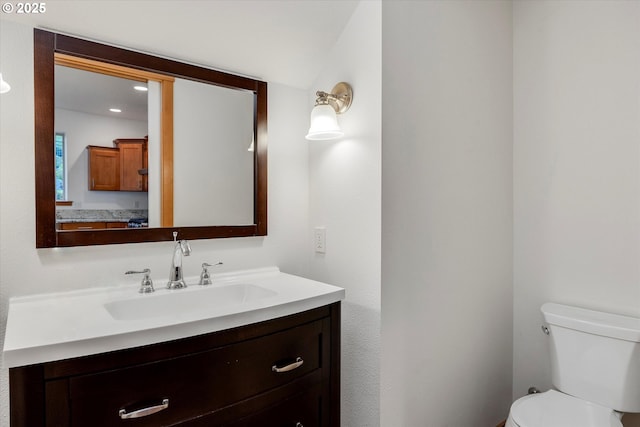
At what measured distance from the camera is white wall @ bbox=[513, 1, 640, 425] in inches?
63.6

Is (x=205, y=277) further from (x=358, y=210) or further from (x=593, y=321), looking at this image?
(x=593, y=321)

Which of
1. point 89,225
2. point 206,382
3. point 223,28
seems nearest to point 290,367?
point 206,382

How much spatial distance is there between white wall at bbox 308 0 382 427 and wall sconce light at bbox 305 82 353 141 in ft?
0.12

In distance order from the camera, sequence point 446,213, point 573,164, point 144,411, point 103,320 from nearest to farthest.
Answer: point 144,411 → point 103,320 → point 446,213 → point 573,164

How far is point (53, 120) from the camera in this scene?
3.94ft

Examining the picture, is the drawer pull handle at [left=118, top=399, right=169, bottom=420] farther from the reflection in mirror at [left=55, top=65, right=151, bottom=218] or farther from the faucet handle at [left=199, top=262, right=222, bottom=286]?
the reflection in mirror at [left=55, top=65, right=151, bottom=218]

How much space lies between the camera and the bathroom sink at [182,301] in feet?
3.97

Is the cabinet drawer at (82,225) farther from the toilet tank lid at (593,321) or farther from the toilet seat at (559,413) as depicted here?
the toilet tank lid at (593,321)

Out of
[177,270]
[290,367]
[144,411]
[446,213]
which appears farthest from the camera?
[446,213]

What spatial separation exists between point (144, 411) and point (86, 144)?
3.00 ft

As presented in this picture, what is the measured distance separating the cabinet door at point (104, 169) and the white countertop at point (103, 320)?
1.23ft

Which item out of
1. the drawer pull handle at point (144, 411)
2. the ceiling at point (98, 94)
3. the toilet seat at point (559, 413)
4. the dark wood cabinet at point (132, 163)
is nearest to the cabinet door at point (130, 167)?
the dark wood cabinet at point (132, 163)

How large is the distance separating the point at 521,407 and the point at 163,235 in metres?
1.62

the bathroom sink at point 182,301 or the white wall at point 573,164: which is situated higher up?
the white wall at point 573,164
